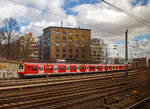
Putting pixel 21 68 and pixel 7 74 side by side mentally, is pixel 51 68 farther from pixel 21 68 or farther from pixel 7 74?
pixel 7 74

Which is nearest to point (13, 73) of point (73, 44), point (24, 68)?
point (24, 68)

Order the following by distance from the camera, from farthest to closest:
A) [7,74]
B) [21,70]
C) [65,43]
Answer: [65,43] < [7,74] < [21,70]

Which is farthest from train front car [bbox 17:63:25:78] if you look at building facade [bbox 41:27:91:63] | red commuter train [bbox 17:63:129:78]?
building facade [bbox 41:27:91:63]

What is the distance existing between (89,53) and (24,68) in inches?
1402

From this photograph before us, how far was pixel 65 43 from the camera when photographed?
65250mm

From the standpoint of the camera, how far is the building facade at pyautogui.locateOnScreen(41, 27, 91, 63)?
62006mm

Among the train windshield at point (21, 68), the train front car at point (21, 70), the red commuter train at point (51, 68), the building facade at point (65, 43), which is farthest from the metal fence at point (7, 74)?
the building facade at point (65, 43)

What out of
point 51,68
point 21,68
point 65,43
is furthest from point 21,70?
point 65,43

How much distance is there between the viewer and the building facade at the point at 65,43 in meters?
62.0

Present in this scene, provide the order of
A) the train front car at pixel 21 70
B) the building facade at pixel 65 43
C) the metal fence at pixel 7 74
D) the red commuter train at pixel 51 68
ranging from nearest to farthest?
the train front car at pixel 21 70, the red commuter train at pixel 51 68, the metal fence at pixel 7 74, the building facade at pixel 65 43

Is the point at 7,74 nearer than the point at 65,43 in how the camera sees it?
Yes

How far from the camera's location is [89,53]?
56.6m

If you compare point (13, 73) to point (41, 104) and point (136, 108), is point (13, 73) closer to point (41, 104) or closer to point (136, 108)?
point (41, 104)

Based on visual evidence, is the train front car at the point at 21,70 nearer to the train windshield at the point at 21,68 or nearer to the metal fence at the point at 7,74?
the train windshield at the point at 21,68
